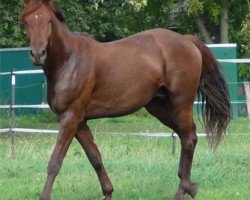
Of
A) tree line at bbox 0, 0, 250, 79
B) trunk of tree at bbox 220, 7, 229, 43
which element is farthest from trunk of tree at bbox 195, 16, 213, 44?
trunk of tree at bbox 220, 7, 229, 43

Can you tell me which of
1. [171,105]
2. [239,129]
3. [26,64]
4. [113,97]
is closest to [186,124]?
[171,105]

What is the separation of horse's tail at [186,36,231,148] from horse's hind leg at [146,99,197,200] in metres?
0.45

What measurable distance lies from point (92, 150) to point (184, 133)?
3.36ft

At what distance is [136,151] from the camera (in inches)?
469

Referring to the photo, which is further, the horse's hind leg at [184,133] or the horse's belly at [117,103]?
the horse's hind leg at [184,133]

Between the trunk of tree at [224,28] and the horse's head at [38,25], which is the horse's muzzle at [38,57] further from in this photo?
the trunk of tree at [224,28]

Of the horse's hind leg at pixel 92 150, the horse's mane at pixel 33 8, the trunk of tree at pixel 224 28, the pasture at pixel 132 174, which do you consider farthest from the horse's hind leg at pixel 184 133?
the trunk of tree at pixel 224 28

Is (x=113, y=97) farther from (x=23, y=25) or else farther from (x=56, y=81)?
(x=23, y=25)

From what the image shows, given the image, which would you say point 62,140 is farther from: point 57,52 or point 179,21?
point 179,21

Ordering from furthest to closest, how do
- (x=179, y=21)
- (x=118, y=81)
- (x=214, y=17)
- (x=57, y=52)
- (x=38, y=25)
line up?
(x=179, y=21)
(x=214, y=17)
(x=118, y=81)
(x=57, y=52)
(x=38, y=25)

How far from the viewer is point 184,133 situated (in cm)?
830

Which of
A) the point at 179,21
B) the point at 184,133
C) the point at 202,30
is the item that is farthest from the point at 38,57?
the point at 179,21

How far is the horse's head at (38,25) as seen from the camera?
714 cm

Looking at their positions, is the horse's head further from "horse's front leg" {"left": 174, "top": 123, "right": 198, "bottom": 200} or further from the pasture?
"horse's front leg" {"left": 174, "top": 123, "right": 198, "bottom": 200}
